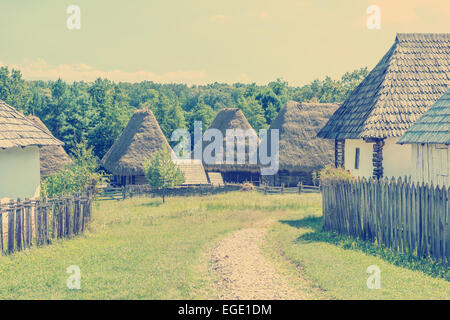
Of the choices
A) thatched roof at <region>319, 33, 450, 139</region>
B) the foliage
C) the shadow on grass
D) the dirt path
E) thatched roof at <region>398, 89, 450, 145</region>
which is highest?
thatched roof at <region>319, 33, 450, 139</region>

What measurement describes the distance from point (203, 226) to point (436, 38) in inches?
531

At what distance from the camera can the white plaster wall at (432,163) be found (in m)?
14.7

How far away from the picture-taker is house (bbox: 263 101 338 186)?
31.9 metres

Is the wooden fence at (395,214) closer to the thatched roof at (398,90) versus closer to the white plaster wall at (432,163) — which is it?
the white plaster wall at (432,163)

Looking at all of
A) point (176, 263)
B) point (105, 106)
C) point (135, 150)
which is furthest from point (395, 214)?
point (105, 106)

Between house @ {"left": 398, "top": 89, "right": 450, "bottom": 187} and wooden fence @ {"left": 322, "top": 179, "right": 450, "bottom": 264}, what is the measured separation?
2.36 meters

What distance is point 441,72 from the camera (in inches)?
804

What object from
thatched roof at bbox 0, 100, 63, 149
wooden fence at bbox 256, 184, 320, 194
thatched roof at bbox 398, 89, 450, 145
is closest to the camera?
thatched roof at bbox 398, 89, 450, 145

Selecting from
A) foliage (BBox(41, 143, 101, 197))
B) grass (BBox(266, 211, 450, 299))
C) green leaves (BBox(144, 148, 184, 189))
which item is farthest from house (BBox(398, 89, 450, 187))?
green leaves (BBox(144, 148, 184, 189))

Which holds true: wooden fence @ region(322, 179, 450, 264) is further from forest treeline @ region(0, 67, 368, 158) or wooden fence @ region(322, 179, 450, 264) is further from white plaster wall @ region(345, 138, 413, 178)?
forest treeline @ region(0, 67, 368, 158)

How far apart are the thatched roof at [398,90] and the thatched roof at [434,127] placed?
2.56m

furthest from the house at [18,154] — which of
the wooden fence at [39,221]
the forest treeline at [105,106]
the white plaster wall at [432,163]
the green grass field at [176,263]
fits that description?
the forest treeline at [105,106]

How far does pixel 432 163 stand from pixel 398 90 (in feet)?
17.4

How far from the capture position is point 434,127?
14977 millimetres
